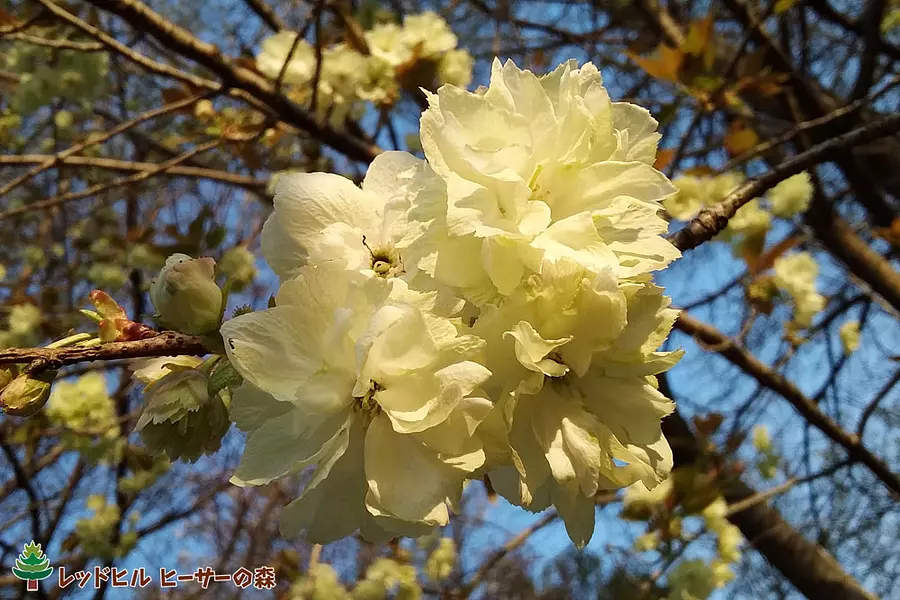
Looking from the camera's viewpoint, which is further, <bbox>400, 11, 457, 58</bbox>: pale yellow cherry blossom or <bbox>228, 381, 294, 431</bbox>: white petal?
<bbox>400, 11, 457, 58</bbox>: pale yellow cherry blossom

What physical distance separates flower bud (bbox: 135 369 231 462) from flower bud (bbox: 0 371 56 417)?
0.07 metres

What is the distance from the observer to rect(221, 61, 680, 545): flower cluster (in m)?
0.45

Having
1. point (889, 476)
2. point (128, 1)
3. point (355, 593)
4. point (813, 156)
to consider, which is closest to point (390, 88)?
point (128, 1)

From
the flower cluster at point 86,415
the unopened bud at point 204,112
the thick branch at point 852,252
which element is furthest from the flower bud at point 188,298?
the thick branch at point 852,252

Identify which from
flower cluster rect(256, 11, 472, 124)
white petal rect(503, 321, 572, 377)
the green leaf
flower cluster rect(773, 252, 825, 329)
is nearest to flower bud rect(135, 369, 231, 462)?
the green leaf

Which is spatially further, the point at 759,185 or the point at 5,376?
the point at 759,185

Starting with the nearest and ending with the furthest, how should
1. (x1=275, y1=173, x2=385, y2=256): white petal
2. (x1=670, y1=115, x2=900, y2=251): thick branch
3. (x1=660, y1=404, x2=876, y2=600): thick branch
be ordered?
(x1=275, y1=173, x2=385, y2=256): white petal → (x1=670, y1=115, x2=900, y2=251): thick branch → (x1=660, y1=404, x2=876, y2=600): thick branch

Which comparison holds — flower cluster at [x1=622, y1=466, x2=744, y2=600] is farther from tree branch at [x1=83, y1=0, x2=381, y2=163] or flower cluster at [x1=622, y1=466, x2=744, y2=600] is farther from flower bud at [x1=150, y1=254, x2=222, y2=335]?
flower bud at [x1=150, y1=254, x2=222, y2=335]

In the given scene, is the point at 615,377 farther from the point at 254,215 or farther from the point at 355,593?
the point at 254,215

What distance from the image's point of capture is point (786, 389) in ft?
5.73

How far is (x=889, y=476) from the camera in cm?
192

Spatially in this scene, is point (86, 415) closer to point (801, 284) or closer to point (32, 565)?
point (32, 565)

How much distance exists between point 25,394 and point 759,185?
75 centimetres

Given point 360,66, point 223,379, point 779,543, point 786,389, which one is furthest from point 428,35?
point 779,543
